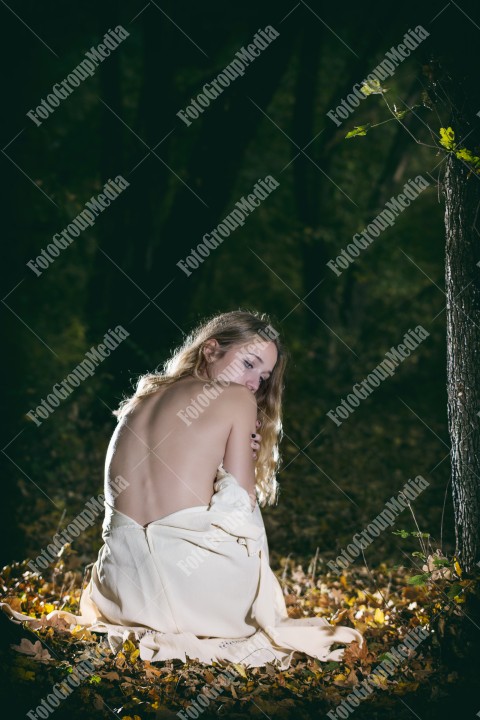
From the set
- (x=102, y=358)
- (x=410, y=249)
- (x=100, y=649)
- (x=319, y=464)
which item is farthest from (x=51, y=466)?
(x=410, y=249)

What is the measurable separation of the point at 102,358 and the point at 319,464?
3.24 metres

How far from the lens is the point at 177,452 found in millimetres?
3758

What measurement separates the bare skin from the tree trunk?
1.18 metres

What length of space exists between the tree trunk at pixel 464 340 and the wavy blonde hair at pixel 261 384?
1.03 m

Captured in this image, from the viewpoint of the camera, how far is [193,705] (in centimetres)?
341

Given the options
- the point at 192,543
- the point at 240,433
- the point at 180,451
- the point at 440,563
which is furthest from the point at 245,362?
the point at 440,563

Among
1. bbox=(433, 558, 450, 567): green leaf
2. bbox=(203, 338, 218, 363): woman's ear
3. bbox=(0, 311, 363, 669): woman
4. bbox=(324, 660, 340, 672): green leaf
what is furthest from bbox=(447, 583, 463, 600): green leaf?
bbox=(203, 338, 218, 363): woman's ear

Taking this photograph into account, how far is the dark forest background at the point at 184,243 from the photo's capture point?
7375 mm

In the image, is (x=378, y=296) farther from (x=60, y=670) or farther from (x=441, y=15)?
(x=60, y=670)

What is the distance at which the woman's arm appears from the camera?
3.81m

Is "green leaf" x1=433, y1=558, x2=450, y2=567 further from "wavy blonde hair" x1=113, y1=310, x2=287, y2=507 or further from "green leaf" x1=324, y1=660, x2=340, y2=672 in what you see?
"wavy blonde hair" x1=113, y1=310, x2=287, y2=507

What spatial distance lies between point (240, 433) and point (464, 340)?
4.43 ft

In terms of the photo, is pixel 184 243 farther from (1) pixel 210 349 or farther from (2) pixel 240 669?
(2) pixel 240 669

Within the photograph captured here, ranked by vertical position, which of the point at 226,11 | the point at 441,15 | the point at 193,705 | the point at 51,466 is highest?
the point at 226,11
